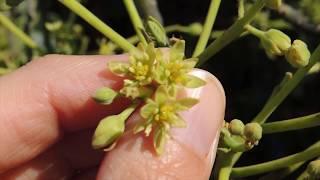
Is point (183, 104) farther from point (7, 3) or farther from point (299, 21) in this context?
point (299, 21)

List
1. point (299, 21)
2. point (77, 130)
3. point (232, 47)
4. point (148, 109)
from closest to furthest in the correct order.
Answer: point (148, 109) < point (77, 130) < point (299, 21) < point (232, 47)

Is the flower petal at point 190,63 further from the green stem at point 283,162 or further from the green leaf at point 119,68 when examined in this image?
the green stem at point 283,162

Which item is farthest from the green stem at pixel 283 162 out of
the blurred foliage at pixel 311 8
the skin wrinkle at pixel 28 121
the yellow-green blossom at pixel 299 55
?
the blurred foliage at pixel 311 8

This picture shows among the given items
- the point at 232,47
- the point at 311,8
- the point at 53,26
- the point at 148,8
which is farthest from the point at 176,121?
the point at 232,47

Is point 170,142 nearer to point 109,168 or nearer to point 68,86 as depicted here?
point 109,168

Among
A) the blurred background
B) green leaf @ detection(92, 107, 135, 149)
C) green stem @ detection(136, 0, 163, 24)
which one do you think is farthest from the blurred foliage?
green leaf @ detection(92, 107, 135, 149)

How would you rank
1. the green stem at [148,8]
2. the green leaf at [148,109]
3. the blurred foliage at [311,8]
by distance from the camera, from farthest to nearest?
the blurred foliage at [311,8] < the green stem at [148,8] < the green leaf at [148,109]

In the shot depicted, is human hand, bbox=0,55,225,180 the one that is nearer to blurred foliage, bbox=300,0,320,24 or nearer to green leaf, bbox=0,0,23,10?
green leaf, bbox=0,0,23,10
